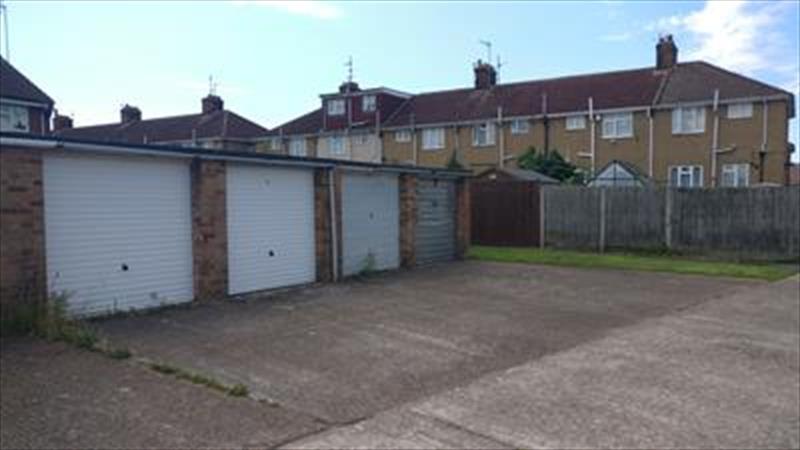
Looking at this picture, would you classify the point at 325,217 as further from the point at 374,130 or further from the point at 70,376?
the point at 374,130

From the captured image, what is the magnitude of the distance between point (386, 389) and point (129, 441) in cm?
246

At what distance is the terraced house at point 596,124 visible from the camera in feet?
113

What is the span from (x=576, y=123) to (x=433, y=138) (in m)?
8.54

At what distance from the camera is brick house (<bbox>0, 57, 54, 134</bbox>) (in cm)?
2670

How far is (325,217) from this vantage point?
1555 centimetres

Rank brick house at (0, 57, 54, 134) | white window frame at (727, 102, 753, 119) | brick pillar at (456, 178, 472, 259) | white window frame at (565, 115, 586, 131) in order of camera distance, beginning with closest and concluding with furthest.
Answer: brick pillar at (456, 178, 472, 259), brick house at (0, 57, 54, 134), white window frame at (727, 102, 753, 119), white window frame at (565, 115, 586, 131)

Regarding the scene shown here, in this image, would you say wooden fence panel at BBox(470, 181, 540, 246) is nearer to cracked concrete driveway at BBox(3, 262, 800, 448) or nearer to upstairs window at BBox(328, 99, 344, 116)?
cracked concrete driveway at BBox(3, 262, 800, 448)

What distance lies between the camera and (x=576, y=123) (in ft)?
127

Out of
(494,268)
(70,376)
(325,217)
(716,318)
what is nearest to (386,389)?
(70,376)

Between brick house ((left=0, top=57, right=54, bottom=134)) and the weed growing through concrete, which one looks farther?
brick house ((left=0, top=57, right=54, bottom=134))

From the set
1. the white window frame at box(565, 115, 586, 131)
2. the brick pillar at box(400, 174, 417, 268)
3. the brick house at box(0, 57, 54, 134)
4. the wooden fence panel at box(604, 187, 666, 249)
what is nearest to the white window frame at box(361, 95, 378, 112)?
the white window frame at box(565, 115, 586, 131)

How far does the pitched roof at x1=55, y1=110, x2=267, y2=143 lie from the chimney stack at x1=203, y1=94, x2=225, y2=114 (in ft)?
1.49

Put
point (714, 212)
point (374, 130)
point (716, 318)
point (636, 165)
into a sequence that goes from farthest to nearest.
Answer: point (374, 130) → point (636, 165) → point (714, 212) → point (716, 318)

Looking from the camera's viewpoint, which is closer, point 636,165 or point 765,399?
point 765,399
